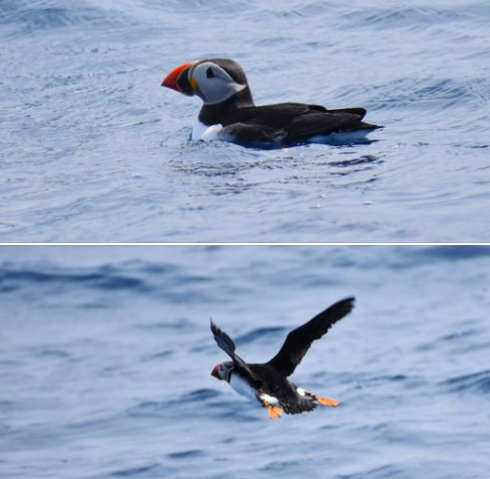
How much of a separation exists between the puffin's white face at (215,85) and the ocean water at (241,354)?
7.77 ft

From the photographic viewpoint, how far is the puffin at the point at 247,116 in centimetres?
982

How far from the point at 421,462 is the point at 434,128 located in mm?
2716

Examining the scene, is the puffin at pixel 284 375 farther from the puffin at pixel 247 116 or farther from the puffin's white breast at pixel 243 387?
the puffin at pixel 247 116

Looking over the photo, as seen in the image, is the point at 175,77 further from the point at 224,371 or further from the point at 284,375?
the point at 284,375

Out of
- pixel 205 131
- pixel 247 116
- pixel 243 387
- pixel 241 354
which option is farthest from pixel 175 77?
pixel 243 387

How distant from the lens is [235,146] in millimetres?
10117

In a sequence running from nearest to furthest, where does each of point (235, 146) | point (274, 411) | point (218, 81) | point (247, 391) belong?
point (274, 411) → point (247, 391) → point (235, 146) → point (218, 81)

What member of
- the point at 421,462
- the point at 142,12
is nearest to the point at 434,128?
the point at 421,462

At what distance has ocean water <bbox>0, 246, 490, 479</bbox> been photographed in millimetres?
10289

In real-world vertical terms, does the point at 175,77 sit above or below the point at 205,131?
above

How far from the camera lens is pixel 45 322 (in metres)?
13.6

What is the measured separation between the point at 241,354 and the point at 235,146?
2403mm

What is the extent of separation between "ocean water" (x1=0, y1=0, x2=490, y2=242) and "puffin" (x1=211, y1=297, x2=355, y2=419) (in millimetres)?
1087

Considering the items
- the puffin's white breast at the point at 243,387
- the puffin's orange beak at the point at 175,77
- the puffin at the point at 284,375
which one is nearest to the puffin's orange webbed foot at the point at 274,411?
the puffin at the point at 284,375
